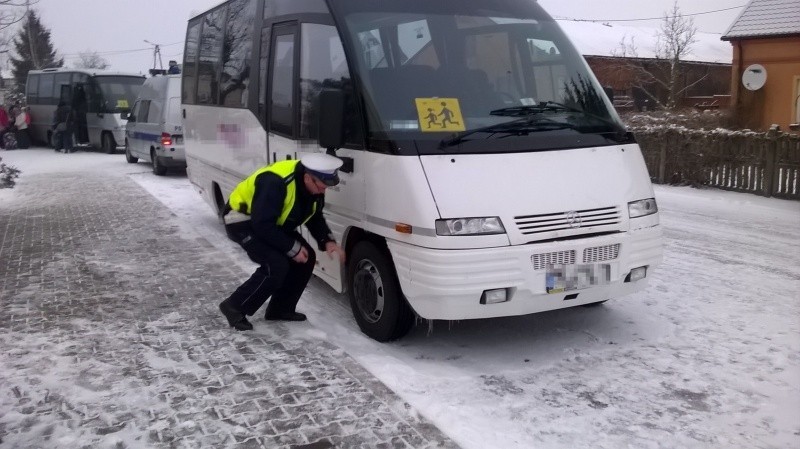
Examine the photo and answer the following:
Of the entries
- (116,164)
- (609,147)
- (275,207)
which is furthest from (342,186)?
(116,164)

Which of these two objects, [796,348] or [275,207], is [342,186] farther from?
[796,348]

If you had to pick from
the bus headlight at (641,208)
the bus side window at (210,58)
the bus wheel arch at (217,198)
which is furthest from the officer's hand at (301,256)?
the bus wheel arch at (217,198)

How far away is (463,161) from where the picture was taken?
514cm

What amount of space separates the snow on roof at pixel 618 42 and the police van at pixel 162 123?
→ 82.0ft

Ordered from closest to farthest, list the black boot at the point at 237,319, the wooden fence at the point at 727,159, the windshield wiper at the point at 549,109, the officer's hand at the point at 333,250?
the windshield wiper at the point at 549,109
the officer's hand at the point at 333,250
the black boot at the point at 237,319
the wooden fence at the point at 727,159

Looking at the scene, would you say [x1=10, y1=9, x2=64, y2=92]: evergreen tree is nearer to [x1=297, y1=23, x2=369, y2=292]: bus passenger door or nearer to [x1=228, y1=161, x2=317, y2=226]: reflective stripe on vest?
[x1=297, y1=23, x2=369, y2=292]: bus passenger door

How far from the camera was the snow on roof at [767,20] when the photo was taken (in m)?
22.2

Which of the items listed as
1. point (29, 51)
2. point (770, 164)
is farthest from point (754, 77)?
point (29, 51)

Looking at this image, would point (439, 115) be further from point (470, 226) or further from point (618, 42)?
point (618, 42)

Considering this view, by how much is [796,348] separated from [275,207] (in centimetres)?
394

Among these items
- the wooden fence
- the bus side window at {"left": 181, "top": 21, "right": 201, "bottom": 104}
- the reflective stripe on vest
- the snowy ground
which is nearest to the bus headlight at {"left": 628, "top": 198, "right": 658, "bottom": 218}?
the snowy ground

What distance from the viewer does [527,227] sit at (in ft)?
16.4

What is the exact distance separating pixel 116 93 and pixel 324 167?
70.7ft

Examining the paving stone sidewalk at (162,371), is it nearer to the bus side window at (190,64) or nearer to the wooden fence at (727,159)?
the bus side window at (190,64)
